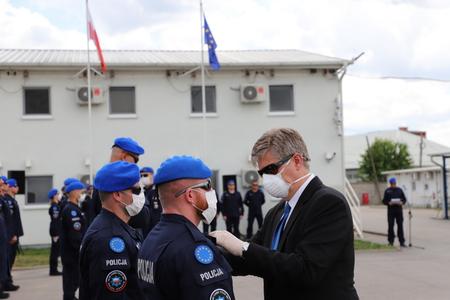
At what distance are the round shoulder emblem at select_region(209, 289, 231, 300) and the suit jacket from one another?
1.57 ft

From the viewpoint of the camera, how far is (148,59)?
22.2 metres

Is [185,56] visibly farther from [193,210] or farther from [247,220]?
[193,210]

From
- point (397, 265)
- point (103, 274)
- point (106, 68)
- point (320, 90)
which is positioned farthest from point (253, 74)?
→ point (103, 274)

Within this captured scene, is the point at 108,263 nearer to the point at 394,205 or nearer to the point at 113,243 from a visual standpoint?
the point at 113,243

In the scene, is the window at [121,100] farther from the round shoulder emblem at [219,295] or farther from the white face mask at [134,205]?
the round shoulder emblem at [219,295]

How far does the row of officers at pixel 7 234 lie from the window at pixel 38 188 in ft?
22.6

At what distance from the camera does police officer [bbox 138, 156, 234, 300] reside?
2598 millimetres

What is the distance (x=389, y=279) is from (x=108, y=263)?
8826 millimetres

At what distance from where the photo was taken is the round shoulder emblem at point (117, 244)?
3.82 meters

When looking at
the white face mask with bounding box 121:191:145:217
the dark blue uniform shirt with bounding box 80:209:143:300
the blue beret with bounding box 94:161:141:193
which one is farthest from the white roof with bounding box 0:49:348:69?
the dark blue uniform shirt with bounding box 80:209:143:300

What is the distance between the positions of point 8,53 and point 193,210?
22809mm

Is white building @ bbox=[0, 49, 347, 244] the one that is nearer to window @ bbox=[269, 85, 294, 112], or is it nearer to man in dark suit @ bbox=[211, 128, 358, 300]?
window @ bbox=[269, 85, 294, 112]

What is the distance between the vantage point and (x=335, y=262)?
3172mm

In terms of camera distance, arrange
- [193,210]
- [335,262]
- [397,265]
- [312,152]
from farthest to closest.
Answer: [312,152], [397,265], [335,262], [193,210]
